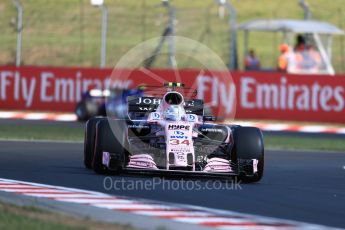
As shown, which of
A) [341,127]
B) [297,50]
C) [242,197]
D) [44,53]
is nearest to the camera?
[242,197]

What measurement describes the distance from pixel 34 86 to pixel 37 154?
520 inches

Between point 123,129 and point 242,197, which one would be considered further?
point 123,129

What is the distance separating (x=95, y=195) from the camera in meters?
11.2

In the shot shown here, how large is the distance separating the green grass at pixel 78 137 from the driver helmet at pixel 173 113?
28.0 ft

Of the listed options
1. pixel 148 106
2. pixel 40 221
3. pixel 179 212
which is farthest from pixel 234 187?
pixel 40 221

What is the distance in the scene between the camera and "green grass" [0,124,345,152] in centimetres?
2299

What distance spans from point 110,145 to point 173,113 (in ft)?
3.30

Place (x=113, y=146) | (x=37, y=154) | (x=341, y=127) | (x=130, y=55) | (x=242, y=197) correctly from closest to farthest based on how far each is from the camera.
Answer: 1. (x=242, y=197)
2. (x=113, y=146)
3. (x=37, y=154)
4. (x=341, y=127)
5. (x=130, y=55)

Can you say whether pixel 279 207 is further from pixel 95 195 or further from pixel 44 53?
pixel 44 53

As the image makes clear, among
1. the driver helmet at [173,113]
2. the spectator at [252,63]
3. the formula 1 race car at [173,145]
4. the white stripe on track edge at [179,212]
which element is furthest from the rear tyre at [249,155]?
the spectator at [252,63]

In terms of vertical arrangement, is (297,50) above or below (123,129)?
above

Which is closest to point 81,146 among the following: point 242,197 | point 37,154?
point 37,154

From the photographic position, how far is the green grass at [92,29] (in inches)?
1362

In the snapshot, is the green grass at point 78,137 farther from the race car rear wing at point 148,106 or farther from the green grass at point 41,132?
the race car rear wing at point 148,106
